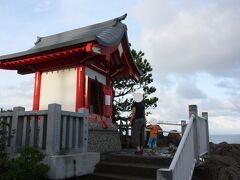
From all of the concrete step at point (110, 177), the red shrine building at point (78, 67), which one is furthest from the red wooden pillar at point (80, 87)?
the concrete step at point (110, 177)

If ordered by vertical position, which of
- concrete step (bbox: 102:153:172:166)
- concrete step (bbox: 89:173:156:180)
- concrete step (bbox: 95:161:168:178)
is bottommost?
concrete step (bbox: 89:173:156:180)

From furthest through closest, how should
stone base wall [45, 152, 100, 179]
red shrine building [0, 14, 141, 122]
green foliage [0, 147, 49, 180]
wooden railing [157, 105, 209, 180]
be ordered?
red shrine building [0, 14, 141, 122] → stone base wall [45, 152, 100, 179] → green foliage [0, 147, 49, 180] → wooden railing [157, 105, 209, 180]

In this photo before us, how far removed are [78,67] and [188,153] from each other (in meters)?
5.80

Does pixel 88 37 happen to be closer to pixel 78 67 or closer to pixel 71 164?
pixel 78 67

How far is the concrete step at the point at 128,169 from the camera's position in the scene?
6593 mm

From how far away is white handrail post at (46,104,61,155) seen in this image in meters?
6.18

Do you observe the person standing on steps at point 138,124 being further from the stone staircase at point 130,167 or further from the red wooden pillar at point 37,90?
the red wooden pillar at point 37,90

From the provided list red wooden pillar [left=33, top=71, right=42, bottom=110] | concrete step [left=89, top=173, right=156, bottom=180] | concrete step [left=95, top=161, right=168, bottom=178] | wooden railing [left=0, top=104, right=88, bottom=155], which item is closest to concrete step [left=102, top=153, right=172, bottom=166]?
concrete step [left=95, top=161, right=168, bottom=178]

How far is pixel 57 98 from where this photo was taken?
1085 cm

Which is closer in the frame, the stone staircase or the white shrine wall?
the stone staircase

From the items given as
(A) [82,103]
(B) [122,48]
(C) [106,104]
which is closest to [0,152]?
(A) [82,103]

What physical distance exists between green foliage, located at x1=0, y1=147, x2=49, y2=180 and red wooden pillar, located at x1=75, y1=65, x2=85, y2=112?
4367mm

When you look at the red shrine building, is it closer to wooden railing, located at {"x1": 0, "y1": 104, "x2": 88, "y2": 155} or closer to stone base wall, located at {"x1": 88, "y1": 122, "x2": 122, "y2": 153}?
stone base wall, located at {"x1": 88, "y1": 122, "x2": 122, "y2": 153}

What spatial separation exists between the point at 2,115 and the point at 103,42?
411 cm
